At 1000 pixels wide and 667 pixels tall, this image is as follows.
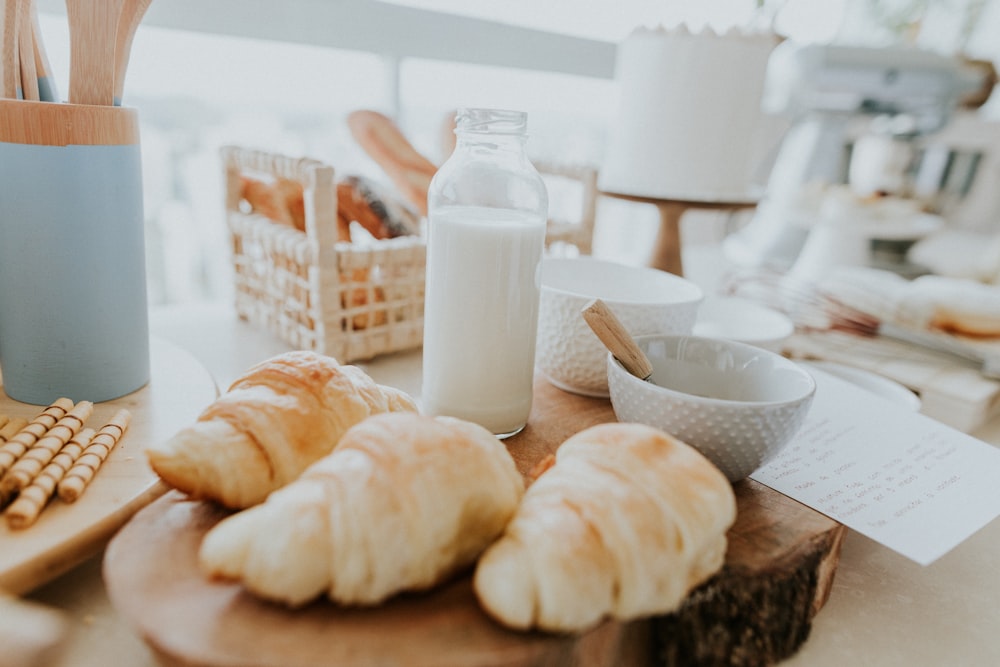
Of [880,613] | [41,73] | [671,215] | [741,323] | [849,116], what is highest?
[849,116]

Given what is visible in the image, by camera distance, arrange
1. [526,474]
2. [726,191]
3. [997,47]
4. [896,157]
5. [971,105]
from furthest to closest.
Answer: [997,47] < [971,105] < [896,157] < [726,191] < [526,474]

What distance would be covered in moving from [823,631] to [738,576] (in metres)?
0.12

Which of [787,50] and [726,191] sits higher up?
[787,50]

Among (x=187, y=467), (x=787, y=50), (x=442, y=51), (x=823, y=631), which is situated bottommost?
Result: (x=823, y=631)

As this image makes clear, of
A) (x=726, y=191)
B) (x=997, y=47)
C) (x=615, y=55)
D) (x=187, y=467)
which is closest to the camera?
(x=187, y=467)

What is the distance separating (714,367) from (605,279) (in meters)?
0.21

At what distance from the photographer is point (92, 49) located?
0.49 m

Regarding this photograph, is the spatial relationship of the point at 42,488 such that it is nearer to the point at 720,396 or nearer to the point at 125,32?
the point at 125,32

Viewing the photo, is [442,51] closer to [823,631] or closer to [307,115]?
[307,115]

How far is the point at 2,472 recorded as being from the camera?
41cm

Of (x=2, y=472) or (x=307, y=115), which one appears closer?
(x=2, y=472)

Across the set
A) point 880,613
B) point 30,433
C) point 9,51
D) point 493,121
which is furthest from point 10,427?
point 880,613

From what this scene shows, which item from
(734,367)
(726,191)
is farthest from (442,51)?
(734,367)

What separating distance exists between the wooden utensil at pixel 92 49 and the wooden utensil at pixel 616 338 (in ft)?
1.37
